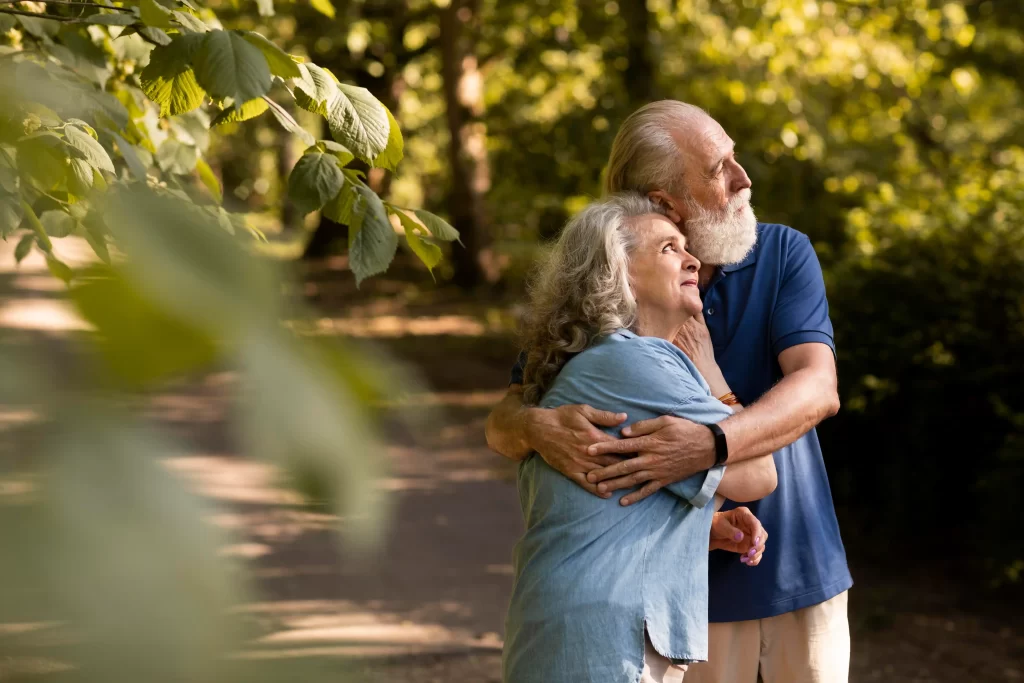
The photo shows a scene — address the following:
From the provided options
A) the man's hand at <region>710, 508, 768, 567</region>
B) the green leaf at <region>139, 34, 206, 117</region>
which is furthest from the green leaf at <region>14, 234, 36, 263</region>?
the man's hand at <region>710, 508, 768, 567</region>

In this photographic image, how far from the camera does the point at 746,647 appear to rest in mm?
2910

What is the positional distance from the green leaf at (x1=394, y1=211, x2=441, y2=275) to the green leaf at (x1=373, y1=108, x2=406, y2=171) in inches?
6.1

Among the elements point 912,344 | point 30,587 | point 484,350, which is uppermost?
point 30,587

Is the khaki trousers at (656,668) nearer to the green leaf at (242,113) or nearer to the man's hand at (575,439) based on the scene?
the man's hand at (575,439)

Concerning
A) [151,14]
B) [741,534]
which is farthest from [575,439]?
[151,14]

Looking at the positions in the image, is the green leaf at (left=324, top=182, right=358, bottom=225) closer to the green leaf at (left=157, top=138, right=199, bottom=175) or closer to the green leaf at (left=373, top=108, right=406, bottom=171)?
the green leaf at (left=373, top=108, right=406, bottom=171)

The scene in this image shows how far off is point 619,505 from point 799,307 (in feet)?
2.56

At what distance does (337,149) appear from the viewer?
7.07 feet

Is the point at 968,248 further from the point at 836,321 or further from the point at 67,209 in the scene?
the point at 67,209

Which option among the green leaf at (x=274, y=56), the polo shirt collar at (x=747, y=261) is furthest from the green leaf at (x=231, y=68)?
the polo shirt collar at (x=747, y=261)

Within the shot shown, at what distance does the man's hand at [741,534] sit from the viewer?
102 inches

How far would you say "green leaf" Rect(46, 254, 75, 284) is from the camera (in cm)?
40

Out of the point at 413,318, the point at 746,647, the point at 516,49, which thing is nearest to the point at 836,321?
the point at 746,647

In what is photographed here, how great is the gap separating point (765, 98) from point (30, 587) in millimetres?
10704
